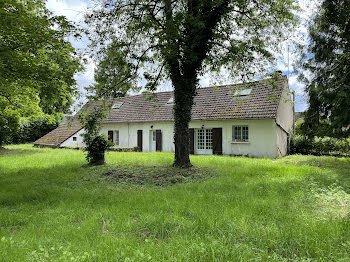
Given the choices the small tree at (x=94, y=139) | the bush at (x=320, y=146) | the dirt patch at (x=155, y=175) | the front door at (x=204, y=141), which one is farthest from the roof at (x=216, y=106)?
the dirt patch at (x=155, y=175)

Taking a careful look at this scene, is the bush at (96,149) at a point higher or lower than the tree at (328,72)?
lower

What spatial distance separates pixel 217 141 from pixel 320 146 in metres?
8.61

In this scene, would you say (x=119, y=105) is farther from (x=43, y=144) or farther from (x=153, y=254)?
(x=153, y=254)

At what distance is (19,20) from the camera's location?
227 inches

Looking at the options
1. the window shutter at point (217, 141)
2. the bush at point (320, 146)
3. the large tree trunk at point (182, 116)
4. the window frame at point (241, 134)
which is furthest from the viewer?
the bush at point (320, 146)

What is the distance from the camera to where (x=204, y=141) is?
63.9 feet

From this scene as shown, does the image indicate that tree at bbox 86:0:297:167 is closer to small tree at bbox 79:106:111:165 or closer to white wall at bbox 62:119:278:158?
small tree at bbox 79:106:111:165

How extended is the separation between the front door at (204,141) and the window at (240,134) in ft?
6.24

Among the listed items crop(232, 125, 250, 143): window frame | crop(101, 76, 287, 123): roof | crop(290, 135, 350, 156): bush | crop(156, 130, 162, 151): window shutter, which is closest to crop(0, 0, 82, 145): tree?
crop(101, 76, 287, 123): roof

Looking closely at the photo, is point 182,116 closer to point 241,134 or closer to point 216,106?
point 241,134

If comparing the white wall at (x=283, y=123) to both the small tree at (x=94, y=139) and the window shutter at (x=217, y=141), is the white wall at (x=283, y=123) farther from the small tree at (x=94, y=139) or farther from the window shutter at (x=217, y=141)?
the small tree at (x=94, y=139)

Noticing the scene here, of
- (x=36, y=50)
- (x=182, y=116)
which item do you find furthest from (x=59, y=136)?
(x=36, y=50)

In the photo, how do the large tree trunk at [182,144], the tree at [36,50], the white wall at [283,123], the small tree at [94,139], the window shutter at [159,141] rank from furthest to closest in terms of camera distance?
the window shutter at [159,141], the white wall at [283,123], the small tree at [94,139], the large tree trunk at [182,144], the tree at [36,50]

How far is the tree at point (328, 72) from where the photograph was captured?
429 inches
